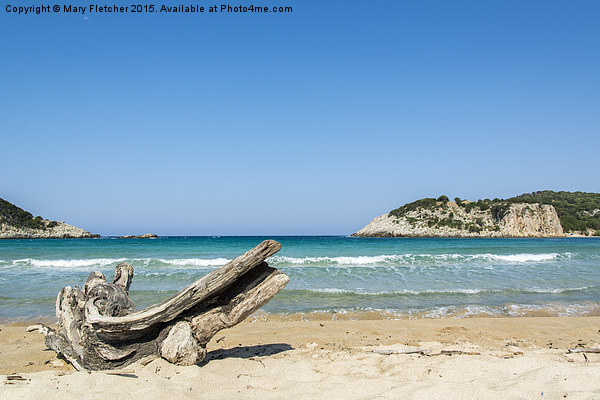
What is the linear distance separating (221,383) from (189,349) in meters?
0.66

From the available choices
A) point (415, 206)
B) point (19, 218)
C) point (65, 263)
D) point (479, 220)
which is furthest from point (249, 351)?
point (19, 218)

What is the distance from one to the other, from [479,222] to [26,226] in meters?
98.3

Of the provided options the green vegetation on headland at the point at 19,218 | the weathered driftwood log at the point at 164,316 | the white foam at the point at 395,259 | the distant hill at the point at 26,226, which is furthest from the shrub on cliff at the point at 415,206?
the weathered driftwood log at the point at 164,316

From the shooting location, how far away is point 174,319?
4422 millimetres

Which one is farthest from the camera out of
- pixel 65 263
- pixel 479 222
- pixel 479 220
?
pixel 479 220

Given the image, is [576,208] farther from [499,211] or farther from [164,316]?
[164,316]

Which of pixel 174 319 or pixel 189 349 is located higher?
pixel 174 319

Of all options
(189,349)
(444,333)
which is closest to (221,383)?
(189,349)

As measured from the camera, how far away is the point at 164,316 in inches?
166

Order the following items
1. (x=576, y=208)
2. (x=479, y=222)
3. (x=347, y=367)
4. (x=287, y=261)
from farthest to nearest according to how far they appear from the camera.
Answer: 1. (x=576, y=208)
2. (x=479, y=222)
3. (x=287, y=261)
4. (x=347, y=367)

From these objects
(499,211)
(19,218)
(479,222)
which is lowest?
(479,222)

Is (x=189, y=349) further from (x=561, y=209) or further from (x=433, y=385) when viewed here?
(x=561, y=209)

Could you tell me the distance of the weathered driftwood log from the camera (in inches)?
165

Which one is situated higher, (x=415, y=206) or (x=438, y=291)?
(x=415, y=206)
